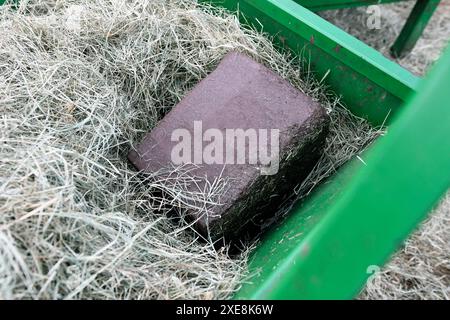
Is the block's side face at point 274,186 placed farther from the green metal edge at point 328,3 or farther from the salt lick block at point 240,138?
the green metal edge at point 328,3

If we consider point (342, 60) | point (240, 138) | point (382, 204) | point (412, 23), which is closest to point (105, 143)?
point (240, 138)

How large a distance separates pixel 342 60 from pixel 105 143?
2.82 ft

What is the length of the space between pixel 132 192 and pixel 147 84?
44cm

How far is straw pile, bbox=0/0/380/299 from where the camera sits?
3.57 feet

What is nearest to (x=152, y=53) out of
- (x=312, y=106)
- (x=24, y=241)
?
(x=312, y=106)

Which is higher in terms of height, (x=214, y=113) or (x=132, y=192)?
(x=214, y=113)

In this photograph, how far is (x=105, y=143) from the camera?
147cm

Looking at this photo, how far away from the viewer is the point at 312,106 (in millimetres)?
1467

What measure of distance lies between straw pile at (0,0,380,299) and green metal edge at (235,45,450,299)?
0.46 metres

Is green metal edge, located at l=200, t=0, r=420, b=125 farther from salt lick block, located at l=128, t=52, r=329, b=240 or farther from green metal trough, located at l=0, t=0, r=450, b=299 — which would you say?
green metal trough, located at l=0, t=0, r=450, b=299

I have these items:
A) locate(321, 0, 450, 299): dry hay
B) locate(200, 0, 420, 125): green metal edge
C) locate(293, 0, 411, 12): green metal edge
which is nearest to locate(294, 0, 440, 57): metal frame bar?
locate(293, 0, 411, 12): green metal edge

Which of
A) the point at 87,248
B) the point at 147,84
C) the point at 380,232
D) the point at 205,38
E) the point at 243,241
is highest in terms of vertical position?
the point at 380,232

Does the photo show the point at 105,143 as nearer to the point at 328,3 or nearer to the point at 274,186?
the point at 274,186

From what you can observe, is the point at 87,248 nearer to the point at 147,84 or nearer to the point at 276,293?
the point at 276,293
